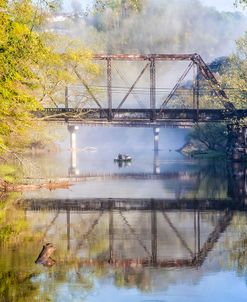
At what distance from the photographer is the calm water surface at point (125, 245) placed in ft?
80.0

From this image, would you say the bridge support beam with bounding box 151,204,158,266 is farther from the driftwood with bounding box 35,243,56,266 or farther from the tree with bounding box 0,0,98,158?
the tree with bounding box 0,0,98,158

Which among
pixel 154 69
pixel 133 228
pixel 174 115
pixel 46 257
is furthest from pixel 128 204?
pixel 154 69

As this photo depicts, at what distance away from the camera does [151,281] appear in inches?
1004

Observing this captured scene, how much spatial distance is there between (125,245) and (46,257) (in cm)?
502

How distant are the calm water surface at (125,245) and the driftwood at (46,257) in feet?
0.31

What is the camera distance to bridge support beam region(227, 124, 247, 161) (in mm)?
105188

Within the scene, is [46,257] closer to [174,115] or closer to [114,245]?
[114,245]

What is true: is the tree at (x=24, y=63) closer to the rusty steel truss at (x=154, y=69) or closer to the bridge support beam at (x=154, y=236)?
the bridge support beam at (x=154, y=236)

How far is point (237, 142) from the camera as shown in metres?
106

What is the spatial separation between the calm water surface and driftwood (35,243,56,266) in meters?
0.09

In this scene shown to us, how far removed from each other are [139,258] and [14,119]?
24298 mm

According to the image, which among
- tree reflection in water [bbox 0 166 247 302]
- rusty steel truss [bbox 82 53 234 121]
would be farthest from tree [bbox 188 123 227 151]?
tree reflection in water [bbox 0 166 247 302]

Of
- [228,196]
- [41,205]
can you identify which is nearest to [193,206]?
[228,196]

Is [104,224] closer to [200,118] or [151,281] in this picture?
[151,281]
